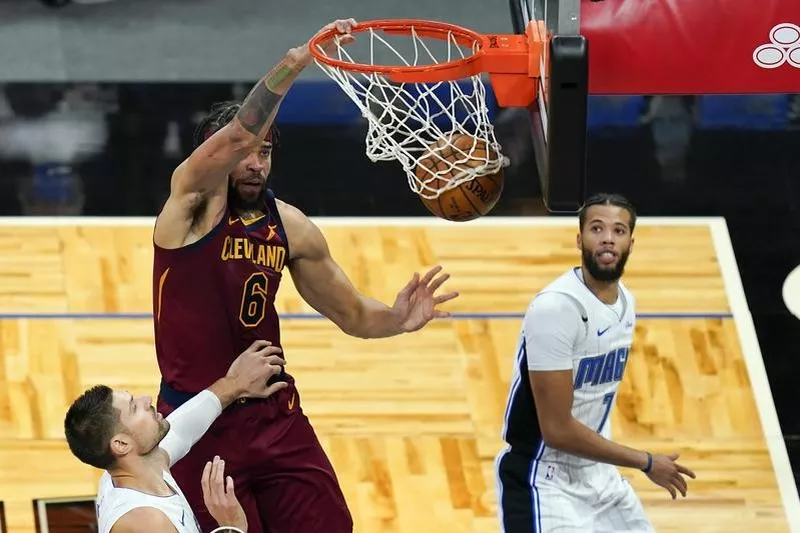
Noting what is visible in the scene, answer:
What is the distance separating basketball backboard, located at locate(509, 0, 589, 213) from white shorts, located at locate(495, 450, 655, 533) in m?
1.46

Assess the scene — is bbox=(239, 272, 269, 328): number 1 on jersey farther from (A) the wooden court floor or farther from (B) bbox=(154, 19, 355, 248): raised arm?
(A) the wooden court floor

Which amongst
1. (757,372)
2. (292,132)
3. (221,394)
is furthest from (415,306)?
(292,132)

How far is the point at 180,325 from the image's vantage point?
5.43 m

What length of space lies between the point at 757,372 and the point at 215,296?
3470 mm

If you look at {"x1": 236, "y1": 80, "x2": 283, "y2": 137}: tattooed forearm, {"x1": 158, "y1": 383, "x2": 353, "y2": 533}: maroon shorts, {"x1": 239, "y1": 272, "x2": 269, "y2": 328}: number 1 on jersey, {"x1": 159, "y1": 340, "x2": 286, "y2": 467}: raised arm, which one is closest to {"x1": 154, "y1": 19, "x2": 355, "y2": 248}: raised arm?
{"x1": 236, "y1": 80, "x2": 283, "y2": 137}: tattooed forearm

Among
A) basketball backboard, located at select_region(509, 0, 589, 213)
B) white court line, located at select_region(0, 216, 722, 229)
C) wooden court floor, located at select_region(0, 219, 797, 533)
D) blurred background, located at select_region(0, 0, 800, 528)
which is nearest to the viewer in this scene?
basketball backboard, located at select_region(509, 0, 589, 213)

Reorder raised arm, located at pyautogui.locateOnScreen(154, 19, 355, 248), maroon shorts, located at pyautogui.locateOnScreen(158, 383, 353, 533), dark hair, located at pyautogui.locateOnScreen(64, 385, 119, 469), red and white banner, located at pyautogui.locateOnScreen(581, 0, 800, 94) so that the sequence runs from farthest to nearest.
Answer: maroon shorts, located at pyautogui.locateOnScreen(158, 383, 353, 533)
raised arm, located at pyautogui.locateOnScreen(154, 19, 355, 248)
dark hair, located at pyautogui.locateOnScreen(64, 385, 119, 469)
red and white banner, located at pyautogui.locateOnScreen(581, 0, 800, 94)

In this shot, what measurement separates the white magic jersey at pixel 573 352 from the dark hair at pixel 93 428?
1573 mm

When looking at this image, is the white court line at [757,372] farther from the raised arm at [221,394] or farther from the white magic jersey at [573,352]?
the raised arm at [221,394]

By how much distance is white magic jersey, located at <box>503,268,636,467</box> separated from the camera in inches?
215

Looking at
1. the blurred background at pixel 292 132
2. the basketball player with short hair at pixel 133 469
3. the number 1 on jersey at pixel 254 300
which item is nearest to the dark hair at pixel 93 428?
the basketball player with short hair at pixel 133 469

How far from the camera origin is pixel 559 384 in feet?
17.8

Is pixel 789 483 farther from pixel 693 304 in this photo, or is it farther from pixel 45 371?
pixel 45 371

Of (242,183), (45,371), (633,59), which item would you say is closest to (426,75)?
(633,59)
